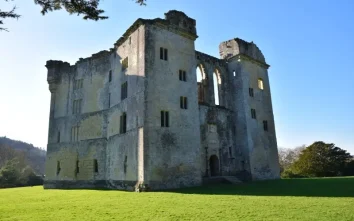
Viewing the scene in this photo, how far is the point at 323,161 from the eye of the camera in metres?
35.6

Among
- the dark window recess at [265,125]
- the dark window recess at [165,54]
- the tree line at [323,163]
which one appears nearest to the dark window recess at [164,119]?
the dark window recess at [165,54]

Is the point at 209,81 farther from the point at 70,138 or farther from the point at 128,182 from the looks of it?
the point at 70,138

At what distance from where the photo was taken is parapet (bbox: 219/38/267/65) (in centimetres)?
3058

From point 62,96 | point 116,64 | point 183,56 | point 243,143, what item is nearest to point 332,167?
point 243,143

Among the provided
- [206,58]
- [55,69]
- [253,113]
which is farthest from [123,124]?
[253,113]

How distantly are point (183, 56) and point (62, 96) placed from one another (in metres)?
16.8

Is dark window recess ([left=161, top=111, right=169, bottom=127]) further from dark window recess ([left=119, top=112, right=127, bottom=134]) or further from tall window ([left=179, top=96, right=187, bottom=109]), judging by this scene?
dark window recess ([left=119, top=112, right=127, bottom=134])

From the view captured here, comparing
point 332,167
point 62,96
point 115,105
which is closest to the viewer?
point 115,105

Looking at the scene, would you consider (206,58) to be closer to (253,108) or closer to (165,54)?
(165,54)

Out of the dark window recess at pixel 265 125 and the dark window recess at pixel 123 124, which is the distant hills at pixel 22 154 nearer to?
the dark window recess at pixel 123 124

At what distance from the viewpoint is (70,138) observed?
1154 inches

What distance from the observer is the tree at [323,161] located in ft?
114

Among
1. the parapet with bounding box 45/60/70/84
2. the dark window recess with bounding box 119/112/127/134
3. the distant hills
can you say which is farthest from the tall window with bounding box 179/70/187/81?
the distant hills

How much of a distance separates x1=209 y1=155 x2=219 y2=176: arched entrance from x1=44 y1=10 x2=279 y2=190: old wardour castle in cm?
10
